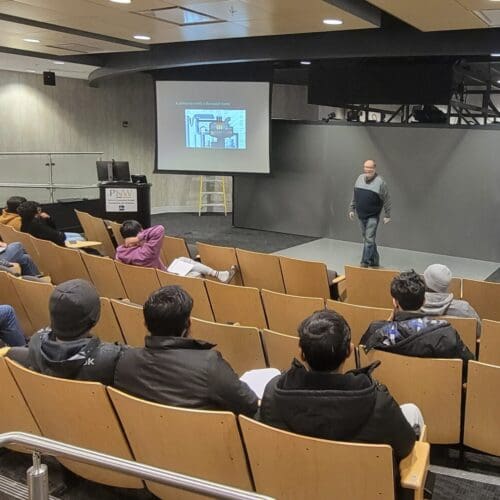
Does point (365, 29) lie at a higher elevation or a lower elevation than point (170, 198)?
higher

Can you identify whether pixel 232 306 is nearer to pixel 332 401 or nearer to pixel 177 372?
pixel 177 372

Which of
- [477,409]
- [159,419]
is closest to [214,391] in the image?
[159,419]

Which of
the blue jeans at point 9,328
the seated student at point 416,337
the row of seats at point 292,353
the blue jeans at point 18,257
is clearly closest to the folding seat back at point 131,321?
the row of seats at point 292,353

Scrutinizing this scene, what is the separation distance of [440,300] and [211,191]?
9.47m

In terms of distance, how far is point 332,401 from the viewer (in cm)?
177

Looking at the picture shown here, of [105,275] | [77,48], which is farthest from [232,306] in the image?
[77,48]

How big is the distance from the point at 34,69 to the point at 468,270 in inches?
329

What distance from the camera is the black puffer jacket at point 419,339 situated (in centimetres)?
263

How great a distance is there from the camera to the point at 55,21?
248 inches

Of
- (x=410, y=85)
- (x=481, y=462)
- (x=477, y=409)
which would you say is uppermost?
(x=410, y=85)

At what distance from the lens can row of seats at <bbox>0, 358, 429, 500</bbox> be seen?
174 cm

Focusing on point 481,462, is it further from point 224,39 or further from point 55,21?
point 224,39

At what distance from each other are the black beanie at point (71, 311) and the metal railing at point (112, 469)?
762 mm

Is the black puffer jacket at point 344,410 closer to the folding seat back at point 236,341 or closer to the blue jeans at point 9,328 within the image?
the folding seat back at point 236,341
